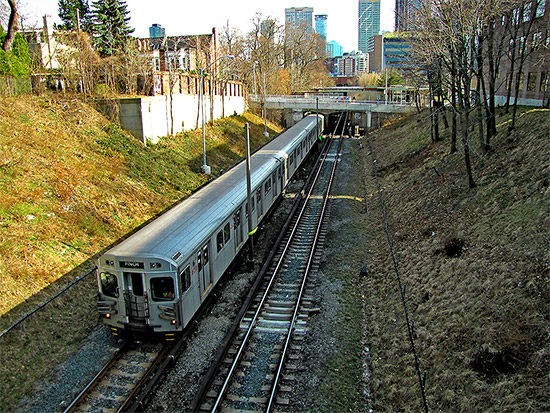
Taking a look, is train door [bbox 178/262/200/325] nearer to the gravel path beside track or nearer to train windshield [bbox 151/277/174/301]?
train windshield [bbox 151/277/174/301]

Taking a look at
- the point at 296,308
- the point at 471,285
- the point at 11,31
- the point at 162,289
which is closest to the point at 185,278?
the point at 162,289

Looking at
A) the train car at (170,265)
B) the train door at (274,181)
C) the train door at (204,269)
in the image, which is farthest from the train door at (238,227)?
the train door at (274,181)

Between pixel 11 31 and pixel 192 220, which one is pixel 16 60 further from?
pixel 192 220

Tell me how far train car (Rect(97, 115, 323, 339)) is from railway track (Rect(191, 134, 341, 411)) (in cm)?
155

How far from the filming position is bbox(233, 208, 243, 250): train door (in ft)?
52.9

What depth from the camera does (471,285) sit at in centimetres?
1223

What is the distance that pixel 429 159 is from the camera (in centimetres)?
2723

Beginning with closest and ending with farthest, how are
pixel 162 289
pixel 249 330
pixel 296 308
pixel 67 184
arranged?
pixel 162 289
pixel 249 330
pixel 296 308
pixel 67 184

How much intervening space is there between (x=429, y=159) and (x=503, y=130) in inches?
175

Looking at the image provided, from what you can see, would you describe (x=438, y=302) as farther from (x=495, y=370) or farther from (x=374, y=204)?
(x=374, y=204)

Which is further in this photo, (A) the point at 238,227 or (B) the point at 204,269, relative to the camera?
(A) the point at 238,227

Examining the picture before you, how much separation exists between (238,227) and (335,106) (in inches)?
1770

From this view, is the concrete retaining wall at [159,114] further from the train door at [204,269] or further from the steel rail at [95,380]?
the steel rail at [95,380]

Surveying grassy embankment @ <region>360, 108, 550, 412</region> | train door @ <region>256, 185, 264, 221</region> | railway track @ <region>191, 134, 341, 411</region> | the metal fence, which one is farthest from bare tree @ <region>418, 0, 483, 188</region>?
the metal fence
